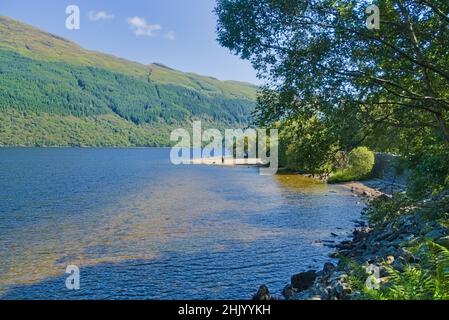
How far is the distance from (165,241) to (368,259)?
18.7 m

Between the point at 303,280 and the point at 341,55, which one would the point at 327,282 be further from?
the point at 341,55

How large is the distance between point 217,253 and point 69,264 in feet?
34.5

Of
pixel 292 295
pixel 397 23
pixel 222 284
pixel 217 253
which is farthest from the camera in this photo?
pixel 217 253

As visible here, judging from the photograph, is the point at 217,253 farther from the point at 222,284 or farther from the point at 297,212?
the point at 297,212

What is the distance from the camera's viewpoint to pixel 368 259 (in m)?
22.8

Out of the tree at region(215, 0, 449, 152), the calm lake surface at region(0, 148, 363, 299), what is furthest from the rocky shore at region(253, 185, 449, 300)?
the tree at region(215, 0, 449, 152)

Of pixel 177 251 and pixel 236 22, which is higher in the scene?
pixel 236 22

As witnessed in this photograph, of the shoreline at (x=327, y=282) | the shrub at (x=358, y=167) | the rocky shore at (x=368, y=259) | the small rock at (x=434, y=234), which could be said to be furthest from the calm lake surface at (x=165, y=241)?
the shrub at (x=358, y=167)

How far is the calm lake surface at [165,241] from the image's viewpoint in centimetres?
2491

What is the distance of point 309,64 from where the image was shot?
1562 centimetres

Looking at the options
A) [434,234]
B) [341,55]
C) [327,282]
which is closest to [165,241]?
[327,282]

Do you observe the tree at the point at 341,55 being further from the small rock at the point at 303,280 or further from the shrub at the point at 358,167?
the shrub at the point at 358,167
